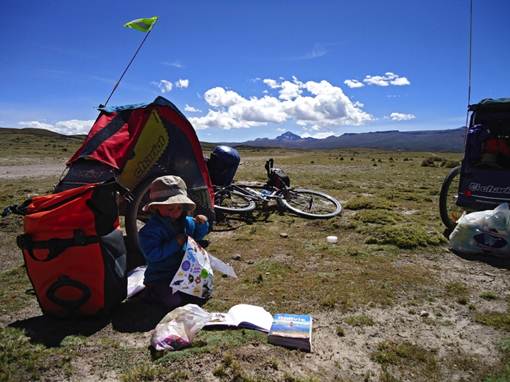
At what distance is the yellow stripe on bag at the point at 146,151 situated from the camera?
18.3 ft

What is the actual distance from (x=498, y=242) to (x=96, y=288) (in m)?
5.69

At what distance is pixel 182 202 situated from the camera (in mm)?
3994

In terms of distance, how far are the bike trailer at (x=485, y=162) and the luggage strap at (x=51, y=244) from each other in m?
6.41

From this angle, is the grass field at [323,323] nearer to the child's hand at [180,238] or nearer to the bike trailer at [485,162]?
the child's hand at [180,238]

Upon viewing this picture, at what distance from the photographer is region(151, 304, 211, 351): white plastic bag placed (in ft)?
10.4

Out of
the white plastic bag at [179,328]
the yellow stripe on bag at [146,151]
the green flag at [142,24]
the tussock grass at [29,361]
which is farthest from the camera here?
the green flag at [142,24]

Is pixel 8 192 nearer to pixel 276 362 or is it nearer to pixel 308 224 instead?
pixel 308 224

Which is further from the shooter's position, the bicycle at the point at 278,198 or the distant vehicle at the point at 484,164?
the bicycle at the point at 278,198

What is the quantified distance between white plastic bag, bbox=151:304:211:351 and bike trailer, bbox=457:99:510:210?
5.43 m

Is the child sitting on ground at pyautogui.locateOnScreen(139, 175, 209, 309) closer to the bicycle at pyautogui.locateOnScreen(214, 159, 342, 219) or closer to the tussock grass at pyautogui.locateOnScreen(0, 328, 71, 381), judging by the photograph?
the tussock grass at pyautogui.locateOnScreen(0, 328, 71, 381)

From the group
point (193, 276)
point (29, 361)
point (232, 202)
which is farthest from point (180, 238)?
point (232, 202)

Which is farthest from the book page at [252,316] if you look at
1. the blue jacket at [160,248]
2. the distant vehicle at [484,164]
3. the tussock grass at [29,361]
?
the distant vehicle at [484,164]

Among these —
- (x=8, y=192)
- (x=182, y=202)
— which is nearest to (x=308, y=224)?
(x=182, y=202)

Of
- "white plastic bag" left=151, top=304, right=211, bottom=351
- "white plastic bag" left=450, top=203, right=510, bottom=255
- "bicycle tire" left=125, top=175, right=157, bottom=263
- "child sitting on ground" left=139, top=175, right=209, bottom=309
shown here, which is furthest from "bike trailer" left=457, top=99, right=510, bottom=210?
"bicycle tire" left=125, top=175, right=157, bottom=263
